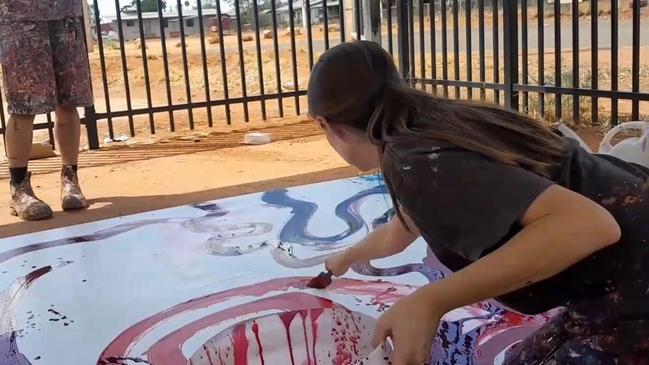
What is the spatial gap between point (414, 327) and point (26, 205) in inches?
115

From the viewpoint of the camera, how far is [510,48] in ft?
17.3

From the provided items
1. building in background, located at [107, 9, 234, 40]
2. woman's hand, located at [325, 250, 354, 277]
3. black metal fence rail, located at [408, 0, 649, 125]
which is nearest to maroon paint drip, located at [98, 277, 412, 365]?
woman's hand, located at [325, 250, 354, 277]

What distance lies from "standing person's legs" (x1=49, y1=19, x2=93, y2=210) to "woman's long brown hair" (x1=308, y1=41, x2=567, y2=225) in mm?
2702

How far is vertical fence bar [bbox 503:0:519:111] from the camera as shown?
16.9 feet

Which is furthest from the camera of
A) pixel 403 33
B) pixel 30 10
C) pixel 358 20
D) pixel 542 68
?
pixel 358 20

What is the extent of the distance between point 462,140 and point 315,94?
0.25m

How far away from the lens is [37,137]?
22.9 feet

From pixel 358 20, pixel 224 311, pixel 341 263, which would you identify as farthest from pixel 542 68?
pixel 341 263

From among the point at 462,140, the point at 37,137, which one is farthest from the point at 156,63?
the point at 462,140

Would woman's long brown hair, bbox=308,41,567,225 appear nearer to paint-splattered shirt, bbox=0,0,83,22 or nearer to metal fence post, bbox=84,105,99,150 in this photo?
paint-splattered shirt, bbox=0,0,83,22

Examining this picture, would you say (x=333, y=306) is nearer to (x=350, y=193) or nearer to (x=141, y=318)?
(x=141, y=318)

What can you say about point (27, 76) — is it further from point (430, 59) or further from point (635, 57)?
point (430, 59)

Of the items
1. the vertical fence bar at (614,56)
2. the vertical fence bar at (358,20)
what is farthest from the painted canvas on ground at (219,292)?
the vertical fence bar at (358,20)

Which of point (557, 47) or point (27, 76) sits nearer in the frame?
point (27, 76)
